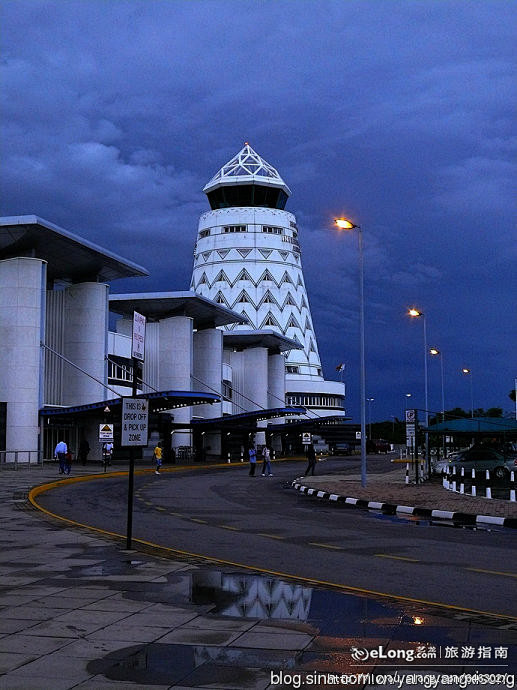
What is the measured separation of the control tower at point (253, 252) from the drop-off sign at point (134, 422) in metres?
108

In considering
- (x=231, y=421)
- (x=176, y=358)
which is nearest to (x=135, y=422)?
(x=231, y=421)

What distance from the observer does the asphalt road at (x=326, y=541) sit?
10188mm

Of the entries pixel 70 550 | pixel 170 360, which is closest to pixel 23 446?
pixel 170 360

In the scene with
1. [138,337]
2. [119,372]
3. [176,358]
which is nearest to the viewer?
[138,337]

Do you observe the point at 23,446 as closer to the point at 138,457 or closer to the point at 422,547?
the point at 138,457

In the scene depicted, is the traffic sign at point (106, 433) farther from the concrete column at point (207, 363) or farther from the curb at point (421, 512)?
the concrete column at point (207, 363)

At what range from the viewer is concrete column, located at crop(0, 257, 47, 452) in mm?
47938

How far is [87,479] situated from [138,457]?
78.1 ft

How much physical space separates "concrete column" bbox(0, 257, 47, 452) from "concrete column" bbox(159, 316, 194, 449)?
2254cm

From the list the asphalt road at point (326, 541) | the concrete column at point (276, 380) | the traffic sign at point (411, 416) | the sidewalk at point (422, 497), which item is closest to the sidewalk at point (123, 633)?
the asphalt road at point (326, 541)

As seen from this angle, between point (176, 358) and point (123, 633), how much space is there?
63459mm

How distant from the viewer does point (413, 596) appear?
9.31 m

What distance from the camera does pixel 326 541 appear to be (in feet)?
47.9

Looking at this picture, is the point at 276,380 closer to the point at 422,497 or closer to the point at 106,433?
the point at 106,433
